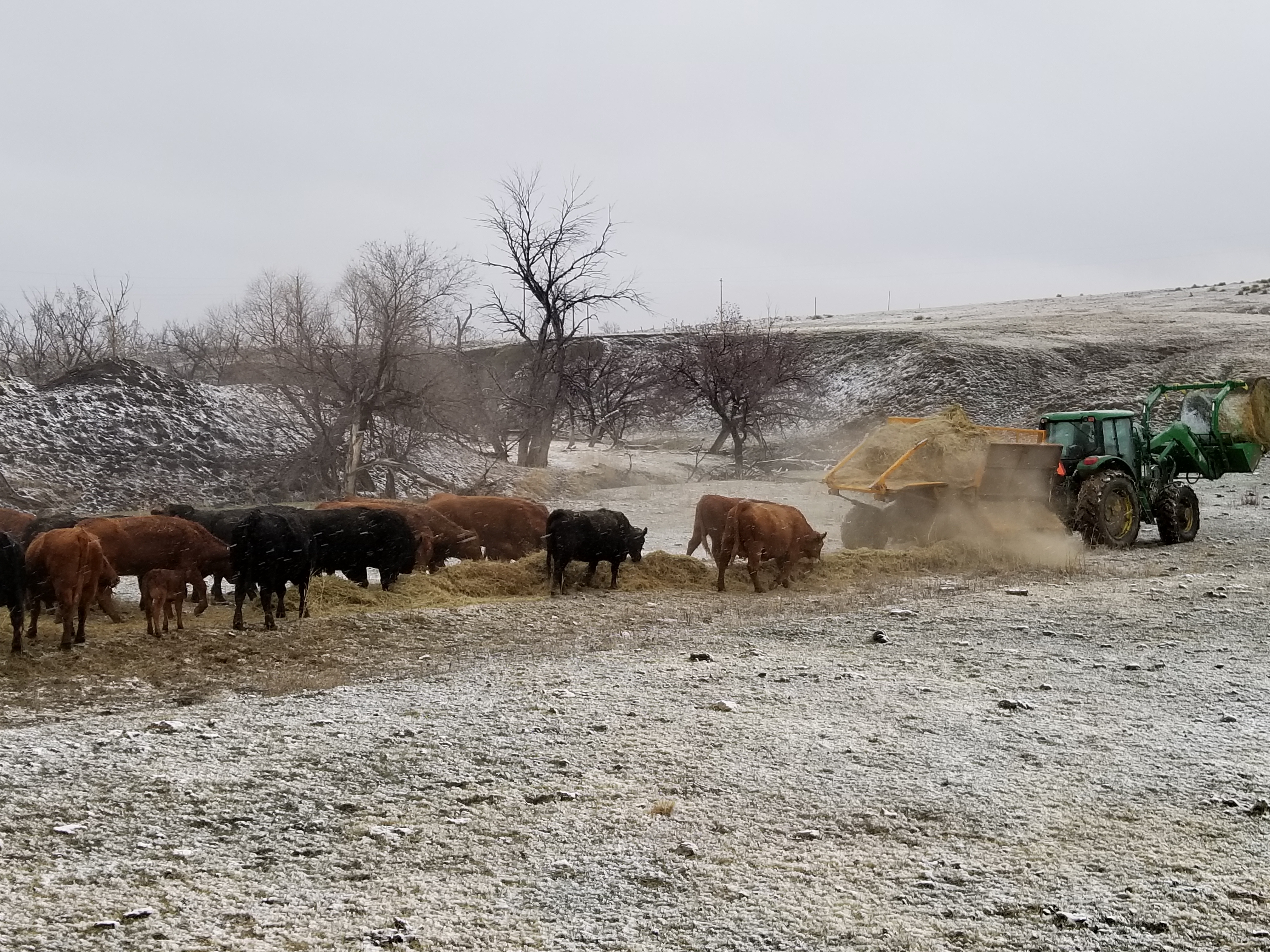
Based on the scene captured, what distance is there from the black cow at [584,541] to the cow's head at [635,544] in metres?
0.26

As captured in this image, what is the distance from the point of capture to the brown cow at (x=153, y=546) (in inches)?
404

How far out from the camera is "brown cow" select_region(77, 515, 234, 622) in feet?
33.7

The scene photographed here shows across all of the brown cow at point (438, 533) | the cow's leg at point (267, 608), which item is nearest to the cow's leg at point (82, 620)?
the cow's leg at point (267, 608)

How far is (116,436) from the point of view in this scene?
24.5m

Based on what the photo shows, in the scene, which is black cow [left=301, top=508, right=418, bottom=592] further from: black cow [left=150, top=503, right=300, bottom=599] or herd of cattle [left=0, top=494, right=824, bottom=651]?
black cow [left=150, top=503, right=300, bottom=599]

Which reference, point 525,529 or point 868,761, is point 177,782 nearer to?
point 868,761

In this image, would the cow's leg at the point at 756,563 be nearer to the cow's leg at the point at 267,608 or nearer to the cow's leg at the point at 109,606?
the cow's leg at the point at 267,608

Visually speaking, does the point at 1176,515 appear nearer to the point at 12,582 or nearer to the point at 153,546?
the point at 153,546

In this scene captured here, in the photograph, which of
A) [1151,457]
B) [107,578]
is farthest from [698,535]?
[107,578]

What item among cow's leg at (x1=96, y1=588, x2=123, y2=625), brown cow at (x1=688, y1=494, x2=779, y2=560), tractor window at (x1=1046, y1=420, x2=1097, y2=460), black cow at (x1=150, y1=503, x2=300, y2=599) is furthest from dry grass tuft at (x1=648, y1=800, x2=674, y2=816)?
tractor window at (x1=1046, y1=420, x2=1097, y2=460)

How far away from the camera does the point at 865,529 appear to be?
16.1m

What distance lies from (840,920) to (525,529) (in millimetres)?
11787

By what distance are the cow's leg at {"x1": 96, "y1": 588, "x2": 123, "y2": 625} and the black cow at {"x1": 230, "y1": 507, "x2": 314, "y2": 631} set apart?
1.11 m

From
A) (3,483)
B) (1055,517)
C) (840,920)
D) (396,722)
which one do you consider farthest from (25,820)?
(3,483)
